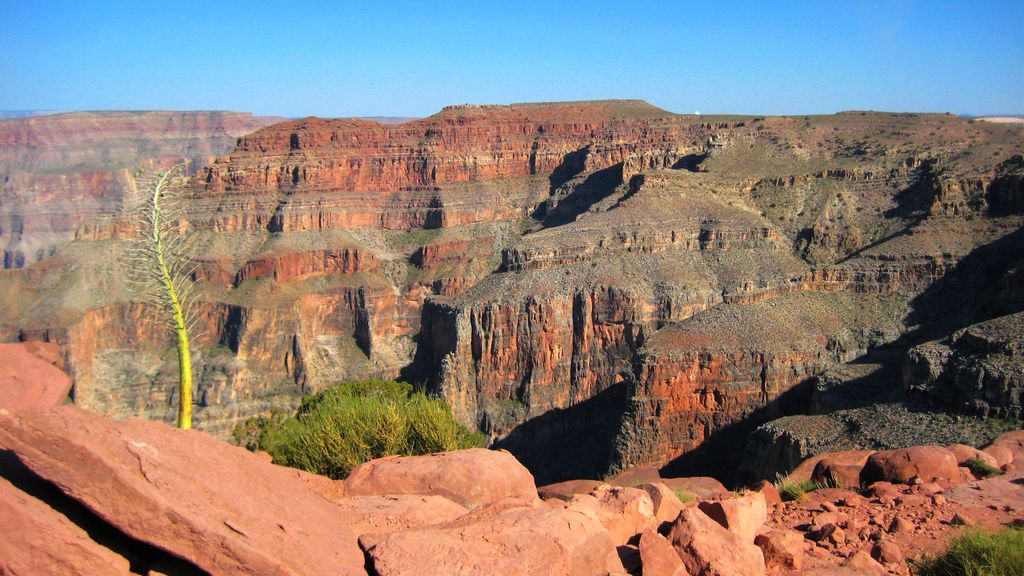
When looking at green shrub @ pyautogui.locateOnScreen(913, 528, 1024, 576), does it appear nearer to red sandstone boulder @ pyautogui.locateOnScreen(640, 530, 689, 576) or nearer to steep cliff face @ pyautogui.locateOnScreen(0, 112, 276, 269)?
red sandstone boulder @ pyautogui.locateOnScreen(640, 530, 689, 576)

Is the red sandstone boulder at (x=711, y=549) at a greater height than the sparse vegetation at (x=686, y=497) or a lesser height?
greater

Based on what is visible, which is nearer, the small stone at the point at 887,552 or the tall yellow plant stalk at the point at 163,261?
the small stone at the point at 887,552

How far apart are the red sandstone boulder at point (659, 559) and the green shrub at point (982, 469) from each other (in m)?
11.2

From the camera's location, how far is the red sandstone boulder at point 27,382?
15.5 m

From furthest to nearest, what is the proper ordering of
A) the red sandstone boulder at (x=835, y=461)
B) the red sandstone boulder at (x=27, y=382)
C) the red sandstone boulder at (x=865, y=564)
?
1. the red sandstone boulder at (x=835, y=461)
2. the red sandstone boulder at (x=27, y=382)
3. the red sandstone boulder at (x=865, y=564)

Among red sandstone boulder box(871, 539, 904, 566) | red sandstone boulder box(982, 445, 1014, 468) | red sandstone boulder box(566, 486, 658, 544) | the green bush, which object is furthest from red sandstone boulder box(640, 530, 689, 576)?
red sandstone boulder box(982, 445, 1014, 468)

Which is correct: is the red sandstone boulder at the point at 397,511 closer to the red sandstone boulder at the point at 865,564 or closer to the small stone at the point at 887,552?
the red sandstone boulder at the point at 865,564

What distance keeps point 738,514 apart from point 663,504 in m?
1.39

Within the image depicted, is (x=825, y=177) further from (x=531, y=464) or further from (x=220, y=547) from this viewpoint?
(x=220, y=547)

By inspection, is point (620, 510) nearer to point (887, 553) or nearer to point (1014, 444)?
point (887, 553)

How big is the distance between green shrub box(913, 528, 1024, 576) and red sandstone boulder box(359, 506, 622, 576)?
513 cm

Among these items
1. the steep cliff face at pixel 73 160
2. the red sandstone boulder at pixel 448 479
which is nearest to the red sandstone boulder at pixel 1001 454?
the red sandstone boulder at pixel 448 479

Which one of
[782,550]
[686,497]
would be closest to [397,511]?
[782,550]

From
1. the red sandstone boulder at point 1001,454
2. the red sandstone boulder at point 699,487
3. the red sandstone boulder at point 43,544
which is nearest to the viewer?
the red sandstone boulder at point 43,544
